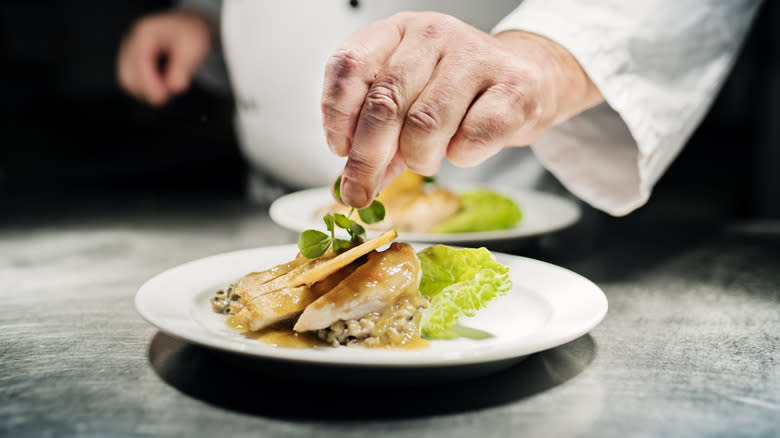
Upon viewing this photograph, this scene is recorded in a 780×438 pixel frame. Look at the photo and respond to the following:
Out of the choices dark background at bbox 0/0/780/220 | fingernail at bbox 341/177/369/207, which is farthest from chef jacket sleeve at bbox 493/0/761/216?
dark background at bbox 0/0/780/220

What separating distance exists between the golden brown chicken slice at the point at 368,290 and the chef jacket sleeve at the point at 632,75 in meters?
0.54

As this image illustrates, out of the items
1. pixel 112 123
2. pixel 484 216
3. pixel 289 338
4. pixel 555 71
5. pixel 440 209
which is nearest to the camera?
pixel 289 338

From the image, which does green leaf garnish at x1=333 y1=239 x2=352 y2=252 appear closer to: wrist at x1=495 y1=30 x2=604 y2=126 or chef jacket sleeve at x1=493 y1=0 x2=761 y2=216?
wrist at x1=495 y1=30 x2=604 y2=126

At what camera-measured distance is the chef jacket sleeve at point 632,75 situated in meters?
1.25

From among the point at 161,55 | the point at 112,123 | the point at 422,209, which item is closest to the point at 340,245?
the point at 422,209

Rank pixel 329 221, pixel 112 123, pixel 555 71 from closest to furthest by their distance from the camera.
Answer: pixel 329 221 < pixel 555 71 < pixel 112 123

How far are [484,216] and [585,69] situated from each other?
0.40 m

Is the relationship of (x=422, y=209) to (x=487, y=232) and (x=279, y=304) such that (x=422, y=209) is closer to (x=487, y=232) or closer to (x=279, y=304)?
(x=487, y=232)

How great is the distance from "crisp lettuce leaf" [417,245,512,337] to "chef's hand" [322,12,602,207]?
0.44ft

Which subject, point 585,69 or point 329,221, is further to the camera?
point 585,69

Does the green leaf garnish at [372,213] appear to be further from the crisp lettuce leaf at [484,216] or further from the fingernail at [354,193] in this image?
the crisp lettuce leaf at [484,216]

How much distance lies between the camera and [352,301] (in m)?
0.85

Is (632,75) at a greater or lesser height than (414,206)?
greater

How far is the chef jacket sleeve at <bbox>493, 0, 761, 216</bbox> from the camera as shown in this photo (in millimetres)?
1255
